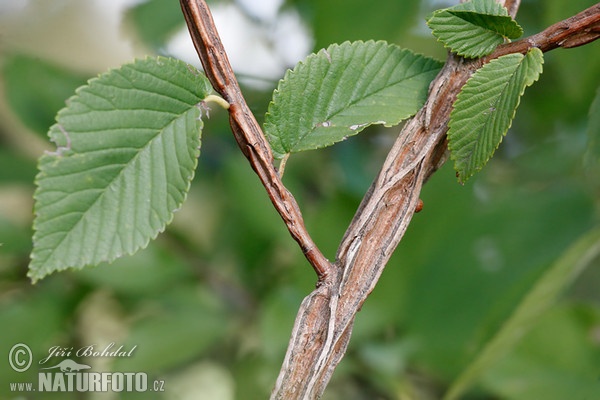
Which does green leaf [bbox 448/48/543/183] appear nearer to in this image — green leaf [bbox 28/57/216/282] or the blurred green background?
green leaf [bbox 28/57/216/282]

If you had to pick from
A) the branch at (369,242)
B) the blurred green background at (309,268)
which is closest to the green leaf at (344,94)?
the branch at (369,242)

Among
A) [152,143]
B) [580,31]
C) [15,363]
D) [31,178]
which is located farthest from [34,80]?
[580,31]

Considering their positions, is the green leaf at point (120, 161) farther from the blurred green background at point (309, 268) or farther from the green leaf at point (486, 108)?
the blurred green background at point (309, 268)

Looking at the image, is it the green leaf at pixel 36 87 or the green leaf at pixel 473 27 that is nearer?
the green leaf at pixel 473 27

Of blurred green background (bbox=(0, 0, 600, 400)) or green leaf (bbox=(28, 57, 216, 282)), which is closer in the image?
green leaf (bbox=(28, 57, 216, 282))

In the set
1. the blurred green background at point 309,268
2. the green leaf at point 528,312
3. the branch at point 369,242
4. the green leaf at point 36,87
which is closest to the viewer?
the branch at point 369,242

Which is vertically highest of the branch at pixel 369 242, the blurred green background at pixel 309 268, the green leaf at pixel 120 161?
the blurred green background at pixel 309 268

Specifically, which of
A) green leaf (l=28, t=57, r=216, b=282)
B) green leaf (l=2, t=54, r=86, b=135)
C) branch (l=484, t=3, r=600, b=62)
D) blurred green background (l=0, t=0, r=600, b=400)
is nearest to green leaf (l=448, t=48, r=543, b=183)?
branch (l=484, t=3, r=600, b=62)

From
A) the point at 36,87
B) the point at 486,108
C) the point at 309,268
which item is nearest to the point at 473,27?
the point at 486,108
